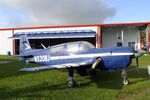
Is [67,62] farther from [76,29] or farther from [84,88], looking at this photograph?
[76,29]

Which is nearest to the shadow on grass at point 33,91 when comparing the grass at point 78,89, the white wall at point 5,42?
the grass at point 78,89

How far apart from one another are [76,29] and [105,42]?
7818 millimetres

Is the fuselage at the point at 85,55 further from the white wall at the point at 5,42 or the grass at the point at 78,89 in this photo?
the white wall at the point at 5,42

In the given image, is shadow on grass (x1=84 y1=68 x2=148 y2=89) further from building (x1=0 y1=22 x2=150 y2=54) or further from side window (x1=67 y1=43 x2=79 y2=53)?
building (x1=0 y1=22 x2=150 y2=54)

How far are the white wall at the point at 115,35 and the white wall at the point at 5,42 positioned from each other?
1887 centimetres

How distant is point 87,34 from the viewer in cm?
5100

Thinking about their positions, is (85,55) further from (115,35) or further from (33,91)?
(115,35)

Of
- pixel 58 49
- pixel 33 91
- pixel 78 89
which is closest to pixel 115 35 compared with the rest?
Result: pixel 58 49

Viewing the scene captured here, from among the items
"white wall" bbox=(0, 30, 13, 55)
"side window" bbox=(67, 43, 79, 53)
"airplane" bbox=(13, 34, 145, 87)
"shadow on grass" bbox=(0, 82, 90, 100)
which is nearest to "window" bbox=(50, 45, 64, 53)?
"airplane" bbox=(13, 34, 145, 87)

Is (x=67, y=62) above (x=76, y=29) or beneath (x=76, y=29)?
beneath

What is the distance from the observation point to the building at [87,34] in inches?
2062

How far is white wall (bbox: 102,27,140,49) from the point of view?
186ft

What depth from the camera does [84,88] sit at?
12.7 meters

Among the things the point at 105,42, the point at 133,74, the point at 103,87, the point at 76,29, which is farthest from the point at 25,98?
the point at 105,42
